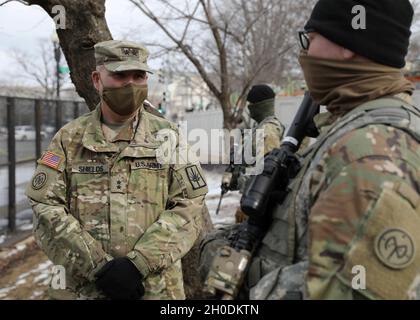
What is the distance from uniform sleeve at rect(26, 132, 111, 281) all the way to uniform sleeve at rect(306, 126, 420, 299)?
4.39 ft

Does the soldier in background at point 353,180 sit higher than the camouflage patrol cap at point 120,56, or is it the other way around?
the camouflage patrol cap at point 120,56

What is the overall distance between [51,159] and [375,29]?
67.1 inches

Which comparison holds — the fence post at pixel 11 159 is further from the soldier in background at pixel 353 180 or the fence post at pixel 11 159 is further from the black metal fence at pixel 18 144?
the soldier in background at pixel 353 180

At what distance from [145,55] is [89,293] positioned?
1.32 m

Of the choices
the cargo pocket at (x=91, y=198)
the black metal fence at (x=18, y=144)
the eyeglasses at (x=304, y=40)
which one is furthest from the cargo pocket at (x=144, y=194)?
the black metal fence at (x=18, y=144)

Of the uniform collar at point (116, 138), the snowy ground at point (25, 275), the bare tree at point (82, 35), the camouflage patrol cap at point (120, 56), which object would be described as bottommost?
the snowy ground at point (25, 275)

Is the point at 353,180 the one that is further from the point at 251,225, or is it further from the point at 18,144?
the point at 18,144

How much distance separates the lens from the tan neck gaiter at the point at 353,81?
1339mm

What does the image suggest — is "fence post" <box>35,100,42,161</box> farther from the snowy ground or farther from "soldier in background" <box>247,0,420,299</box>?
"soldier in background" <box>247,0,420,299</box>

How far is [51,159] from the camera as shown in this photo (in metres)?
2.38

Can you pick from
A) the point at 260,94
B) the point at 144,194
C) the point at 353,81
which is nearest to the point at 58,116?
the point at 260,94

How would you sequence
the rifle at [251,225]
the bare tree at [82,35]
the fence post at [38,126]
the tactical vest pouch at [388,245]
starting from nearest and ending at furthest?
the tactical vest pouch at [388,245], the rifle at [251,225], the bare tree at [82,35], the fence post at [38,126]

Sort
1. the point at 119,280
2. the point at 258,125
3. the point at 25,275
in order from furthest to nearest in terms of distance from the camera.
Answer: the point at 25,275, the point at 258,125, the point at 119,280
